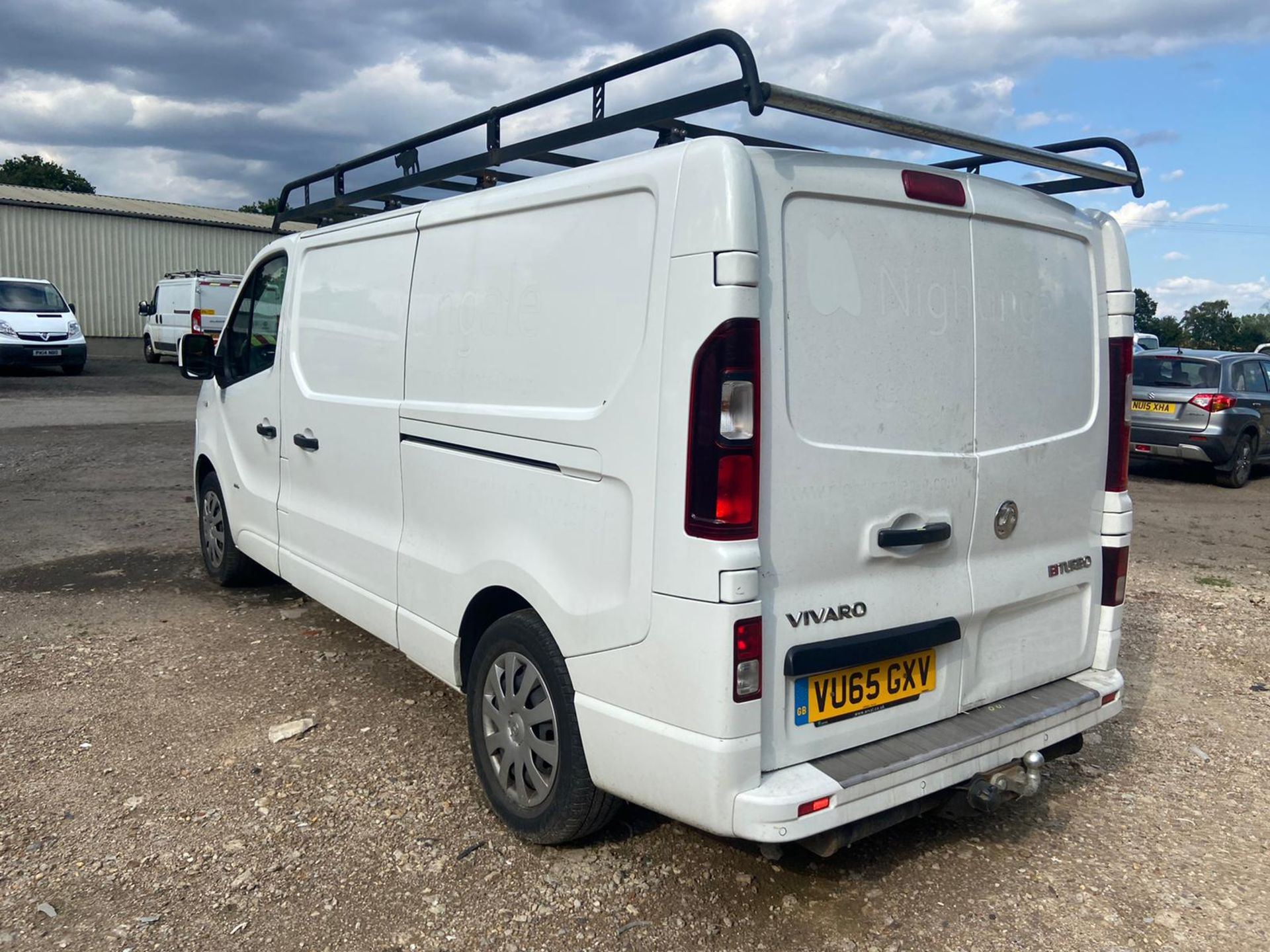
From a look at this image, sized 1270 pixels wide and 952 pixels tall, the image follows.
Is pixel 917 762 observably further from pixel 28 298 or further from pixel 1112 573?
pixel 28 298

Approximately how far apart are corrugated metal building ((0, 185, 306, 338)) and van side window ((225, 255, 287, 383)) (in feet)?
100.0

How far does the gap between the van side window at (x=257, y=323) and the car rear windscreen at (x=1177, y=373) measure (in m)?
10.2

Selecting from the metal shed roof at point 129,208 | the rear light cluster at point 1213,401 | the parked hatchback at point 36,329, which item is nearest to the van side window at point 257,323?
the rear light cluster at point 1213,401

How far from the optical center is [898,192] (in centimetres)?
296

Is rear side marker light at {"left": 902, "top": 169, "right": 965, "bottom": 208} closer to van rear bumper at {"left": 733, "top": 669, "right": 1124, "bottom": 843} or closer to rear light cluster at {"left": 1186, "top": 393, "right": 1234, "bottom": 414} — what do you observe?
van rear bumper at {"left": 733, "top": 669, "right": 1124, "bottom": 843}

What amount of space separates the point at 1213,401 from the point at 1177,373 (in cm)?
65

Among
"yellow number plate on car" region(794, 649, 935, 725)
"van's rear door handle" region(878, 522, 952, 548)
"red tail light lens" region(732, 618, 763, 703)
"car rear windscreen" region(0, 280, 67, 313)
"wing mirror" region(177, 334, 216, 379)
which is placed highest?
"car rear windscreen" region(0, 280, 67, 313)

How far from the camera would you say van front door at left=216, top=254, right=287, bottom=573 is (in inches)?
209

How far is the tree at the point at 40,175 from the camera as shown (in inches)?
2490

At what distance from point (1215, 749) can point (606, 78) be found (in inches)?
148

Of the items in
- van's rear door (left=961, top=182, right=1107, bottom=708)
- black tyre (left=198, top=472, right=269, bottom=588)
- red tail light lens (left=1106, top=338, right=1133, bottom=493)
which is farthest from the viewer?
black tyre (left=198, top=472, right=269, bottom=588)

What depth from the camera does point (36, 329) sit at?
20.2 metres

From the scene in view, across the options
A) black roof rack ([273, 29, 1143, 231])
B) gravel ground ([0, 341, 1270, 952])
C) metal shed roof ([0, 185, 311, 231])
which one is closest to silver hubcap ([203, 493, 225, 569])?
gravel ground ([0, 341, 1270, 952])

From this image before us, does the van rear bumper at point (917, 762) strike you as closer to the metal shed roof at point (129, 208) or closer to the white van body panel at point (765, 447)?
the white van body panel at point (765, 447)
